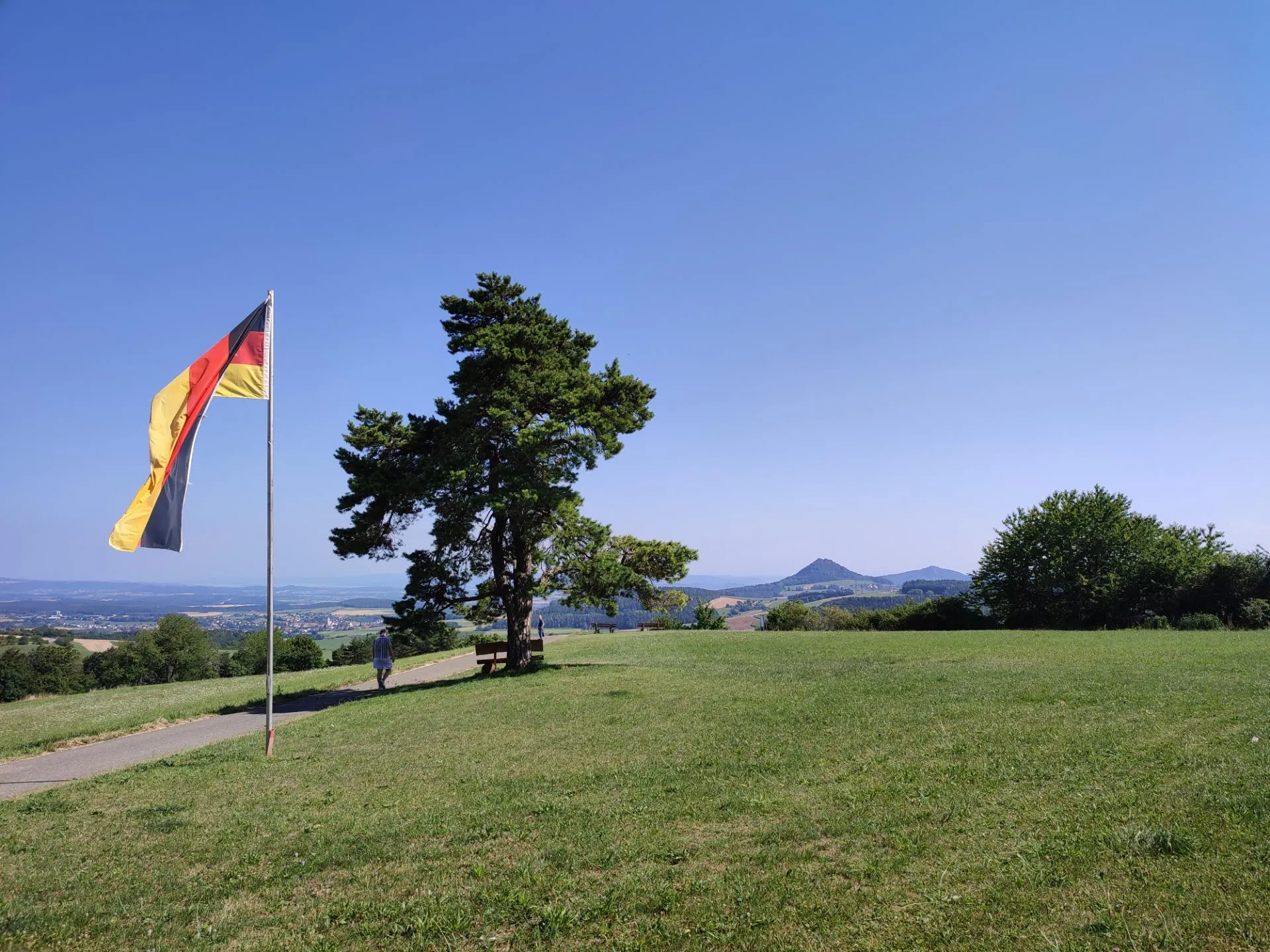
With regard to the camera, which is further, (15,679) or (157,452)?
(15,679)

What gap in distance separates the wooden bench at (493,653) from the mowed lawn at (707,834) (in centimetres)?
1097

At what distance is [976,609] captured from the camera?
46.7 meters

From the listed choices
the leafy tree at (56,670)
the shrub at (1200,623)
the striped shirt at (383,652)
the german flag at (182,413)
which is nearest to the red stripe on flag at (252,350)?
the german flag at (182,413)

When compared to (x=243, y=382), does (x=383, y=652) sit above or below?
below

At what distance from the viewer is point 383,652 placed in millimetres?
23984

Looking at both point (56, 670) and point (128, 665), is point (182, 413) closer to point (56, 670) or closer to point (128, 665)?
point (128, 665)

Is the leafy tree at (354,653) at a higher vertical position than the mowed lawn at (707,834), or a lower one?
lower

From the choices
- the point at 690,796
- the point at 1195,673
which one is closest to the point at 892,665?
the point at 1195,673

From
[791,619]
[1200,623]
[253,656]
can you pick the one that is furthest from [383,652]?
[253,656]

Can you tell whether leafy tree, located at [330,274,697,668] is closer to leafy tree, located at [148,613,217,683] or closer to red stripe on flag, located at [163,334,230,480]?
red stripe on flag, located at [163,334,230,480]

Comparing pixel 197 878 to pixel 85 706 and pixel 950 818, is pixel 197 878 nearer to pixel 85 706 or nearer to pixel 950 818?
pixel 950 818

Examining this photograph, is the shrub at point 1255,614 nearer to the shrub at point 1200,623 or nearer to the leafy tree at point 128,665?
the shrub at point 1200,623

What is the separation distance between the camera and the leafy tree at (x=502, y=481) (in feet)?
73.6

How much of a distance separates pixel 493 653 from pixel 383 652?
381 cm
